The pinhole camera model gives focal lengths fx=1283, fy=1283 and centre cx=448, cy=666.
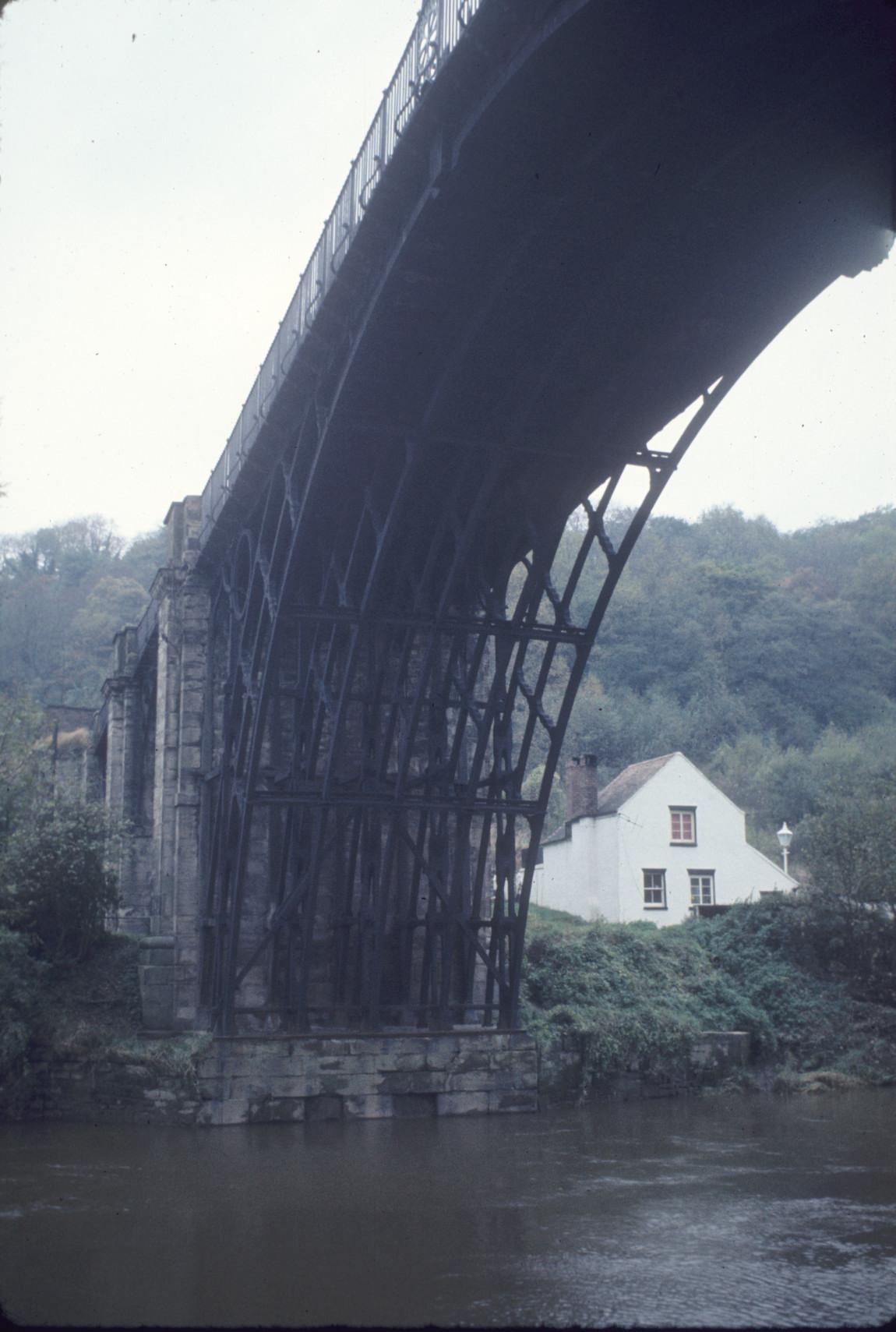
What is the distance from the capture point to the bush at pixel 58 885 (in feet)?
60.0

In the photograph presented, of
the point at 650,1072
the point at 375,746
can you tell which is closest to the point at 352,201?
the point at 375,746

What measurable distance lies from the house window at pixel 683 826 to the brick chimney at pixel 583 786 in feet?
6.59

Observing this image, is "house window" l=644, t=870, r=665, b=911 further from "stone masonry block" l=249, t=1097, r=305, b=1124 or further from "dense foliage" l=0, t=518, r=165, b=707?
"dense foliage" l=0, t=518, r=165, b=707

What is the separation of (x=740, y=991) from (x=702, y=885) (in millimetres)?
10914

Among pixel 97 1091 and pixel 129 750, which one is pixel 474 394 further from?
pixel 129 750

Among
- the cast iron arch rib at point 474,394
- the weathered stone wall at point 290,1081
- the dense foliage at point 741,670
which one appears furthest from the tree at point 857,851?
the dense foliage at point 741,670

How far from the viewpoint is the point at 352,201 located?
38.0 feet

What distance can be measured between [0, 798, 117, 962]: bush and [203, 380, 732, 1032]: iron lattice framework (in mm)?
A: 1779

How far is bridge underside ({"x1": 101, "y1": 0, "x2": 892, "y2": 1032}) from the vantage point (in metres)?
8.50

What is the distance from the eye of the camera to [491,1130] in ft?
48.4

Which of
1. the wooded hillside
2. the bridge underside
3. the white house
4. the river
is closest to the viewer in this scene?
the river

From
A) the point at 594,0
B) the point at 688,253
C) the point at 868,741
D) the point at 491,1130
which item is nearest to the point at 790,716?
the point at 868,741

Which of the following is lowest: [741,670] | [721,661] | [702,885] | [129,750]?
[702,885]

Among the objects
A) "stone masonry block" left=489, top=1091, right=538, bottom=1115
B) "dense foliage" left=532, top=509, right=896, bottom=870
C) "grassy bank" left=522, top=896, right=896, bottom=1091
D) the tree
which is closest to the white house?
"grassy bank" left=522, top=896, right=896, bottom=1091
